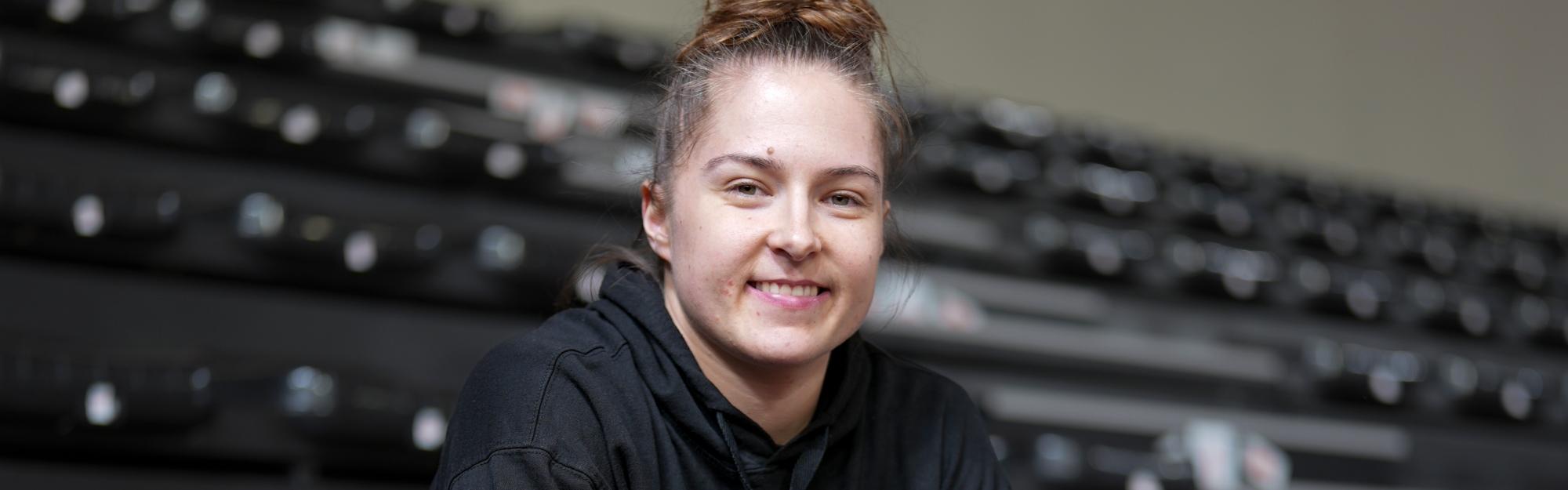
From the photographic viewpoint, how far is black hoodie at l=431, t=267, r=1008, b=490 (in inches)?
17.3

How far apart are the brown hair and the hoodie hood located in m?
0.04

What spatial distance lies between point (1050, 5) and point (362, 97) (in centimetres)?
139

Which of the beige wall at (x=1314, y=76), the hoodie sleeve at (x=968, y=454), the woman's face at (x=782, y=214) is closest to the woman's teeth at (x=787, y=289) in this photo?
the woman's face at (x=782, y=214)

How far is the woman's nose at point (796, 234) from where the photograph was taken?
0.45m

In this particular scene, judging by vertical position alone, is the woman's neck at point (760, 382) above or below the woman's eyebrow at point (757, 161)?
below

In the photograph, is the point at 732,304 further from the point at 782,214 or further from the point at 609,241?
the point at 609,241

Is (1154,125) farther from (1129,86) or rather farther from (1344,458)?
(1344,458)

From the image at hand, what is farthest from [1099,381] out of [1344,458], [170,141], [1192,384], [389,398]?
[170,141]

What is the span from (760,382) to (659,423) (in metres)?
0.04

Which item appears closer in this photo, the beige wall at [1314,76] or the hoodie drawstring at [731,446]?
the hoodie drawstring at [731,446]

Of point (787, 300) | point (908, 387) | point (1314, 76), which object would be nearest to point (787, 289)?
point (787, 300)

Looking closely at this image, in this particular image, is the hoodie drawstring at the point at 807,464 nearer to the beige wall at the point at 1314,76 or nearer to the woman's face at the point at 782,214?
the woman's face at the point at 782,214

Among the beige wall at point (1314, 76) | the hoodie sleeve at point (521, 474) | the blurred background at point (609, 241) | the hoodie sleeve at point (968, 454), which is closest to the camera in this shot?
the hoodie sleeve at point (521, 474)

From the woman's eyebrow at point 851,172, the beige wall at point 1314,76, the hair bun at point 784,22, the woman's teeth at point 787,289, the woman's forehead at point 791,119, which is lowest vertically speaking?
the woman's teeth at point 787,289
